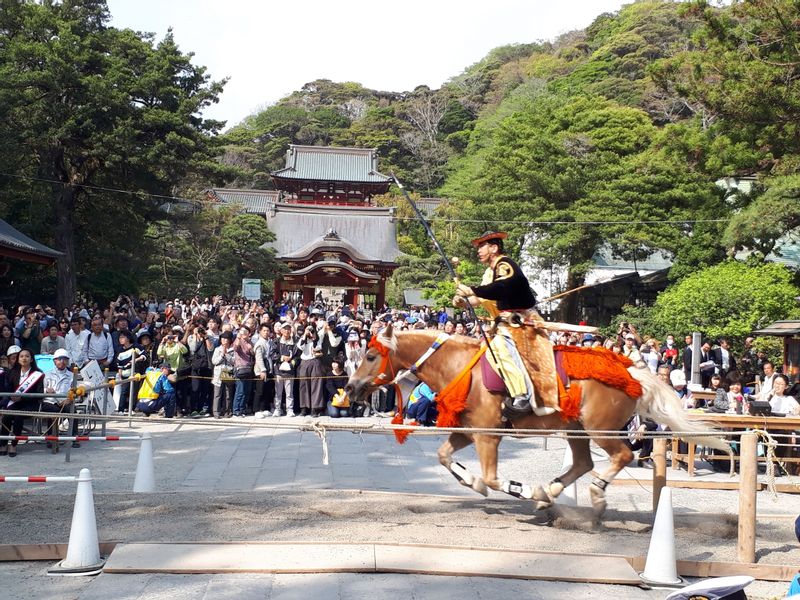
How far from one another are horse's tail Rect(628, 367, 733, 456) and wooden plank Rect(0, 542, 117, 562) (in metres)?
4.78

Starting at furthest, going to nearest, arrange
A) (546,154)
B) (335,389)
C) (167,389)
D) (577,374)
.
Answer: (546,154) → (335,389) → (167,389) → (577,374)

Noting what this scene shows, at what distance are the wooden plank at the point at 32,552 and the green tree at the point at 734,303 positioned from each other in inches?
622

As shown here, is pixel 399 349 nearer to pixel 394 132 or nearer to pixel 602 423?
pixel 602 423

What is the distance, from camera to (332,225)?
2205 inches

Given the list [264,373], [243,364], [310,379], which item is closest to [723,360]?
[310,379]

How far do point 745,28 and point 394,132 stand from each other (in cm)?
6004

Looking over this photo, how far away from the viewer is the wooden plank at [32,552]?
5.86 meters

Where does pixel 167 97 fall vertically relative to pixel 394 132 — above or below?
below

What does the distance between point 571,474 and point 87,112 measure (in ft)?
68.5

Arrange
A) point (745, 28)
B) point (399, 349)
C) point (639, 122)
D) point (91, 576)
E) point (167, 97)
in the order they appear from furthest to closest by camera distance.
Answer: point (639, 122)
point (167, 97)
point (745, 28)
point (399, 349)
point (91, 576)

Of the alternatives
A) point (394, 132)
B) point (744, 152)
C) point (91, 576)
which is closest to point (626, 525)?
point (91, 576)

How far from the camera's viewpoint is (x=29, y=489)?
841 centimetres

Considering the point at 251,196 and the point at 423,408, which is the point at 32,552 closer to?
the point at 423,408

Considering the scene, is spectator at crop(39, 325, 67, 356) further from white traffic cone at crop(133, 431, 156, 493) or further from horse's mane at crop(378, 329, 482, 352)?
horse's mane at crop(378, 329, 482, 352)
